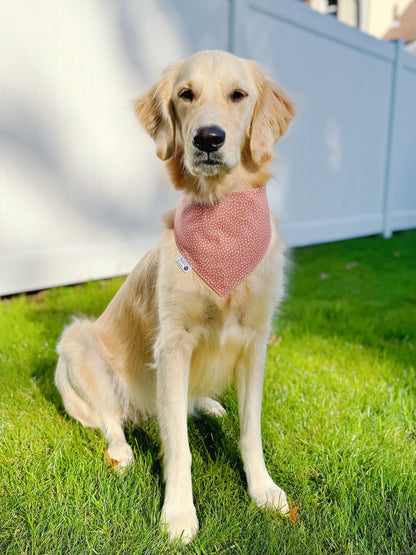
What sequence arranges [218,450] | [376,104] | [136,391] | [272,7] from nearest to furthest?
[218,450]
[136,391]
[272,7]
[376,104]

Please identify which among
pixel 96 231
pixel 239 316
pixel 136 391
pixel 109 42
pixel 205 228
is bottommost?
pixel 96 231

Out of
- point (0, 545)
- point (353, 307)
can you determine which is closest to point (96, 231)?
point (353, 307)

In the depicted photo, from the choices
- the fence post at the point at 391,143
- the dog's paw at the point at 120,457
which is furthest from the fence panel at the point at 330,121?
the dog's paw at the point at 120,457

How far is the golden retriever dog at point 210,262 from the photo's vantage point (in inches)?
68.1

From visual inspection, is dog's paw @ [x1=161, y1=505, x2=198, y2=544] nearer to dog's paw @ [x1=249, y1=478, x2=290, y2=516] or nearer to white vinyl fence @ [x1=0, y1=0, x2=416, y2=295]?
dog's paw @ [x1=249, y1=478, x2=290, y2=516]

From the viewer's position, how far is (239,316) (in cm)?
183

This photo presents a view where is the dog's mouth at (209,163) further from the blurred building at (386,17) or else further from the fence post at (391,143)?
the blurred building at (386,17)

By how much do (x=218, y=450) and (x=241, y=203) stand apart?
1011 mm

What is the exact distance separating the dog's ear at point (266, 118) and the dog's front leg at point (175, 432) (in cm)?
76

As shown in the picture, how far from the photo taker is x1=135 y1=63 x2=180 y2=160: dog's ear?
6.23 ft

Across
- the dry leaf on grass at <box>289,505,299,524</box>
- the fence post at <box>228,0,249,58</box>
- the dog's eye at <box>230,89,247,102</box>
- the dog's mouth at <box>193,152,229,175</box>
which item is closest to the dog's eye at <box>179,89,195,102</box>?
the dog's eye at <box>230,89,247,102</box>

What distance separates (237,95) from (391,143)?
6508 millimetres

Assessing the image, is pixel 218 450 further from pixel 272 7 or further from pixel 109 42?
pixel 272 7

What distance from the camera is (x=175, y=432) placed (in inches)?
68.7
